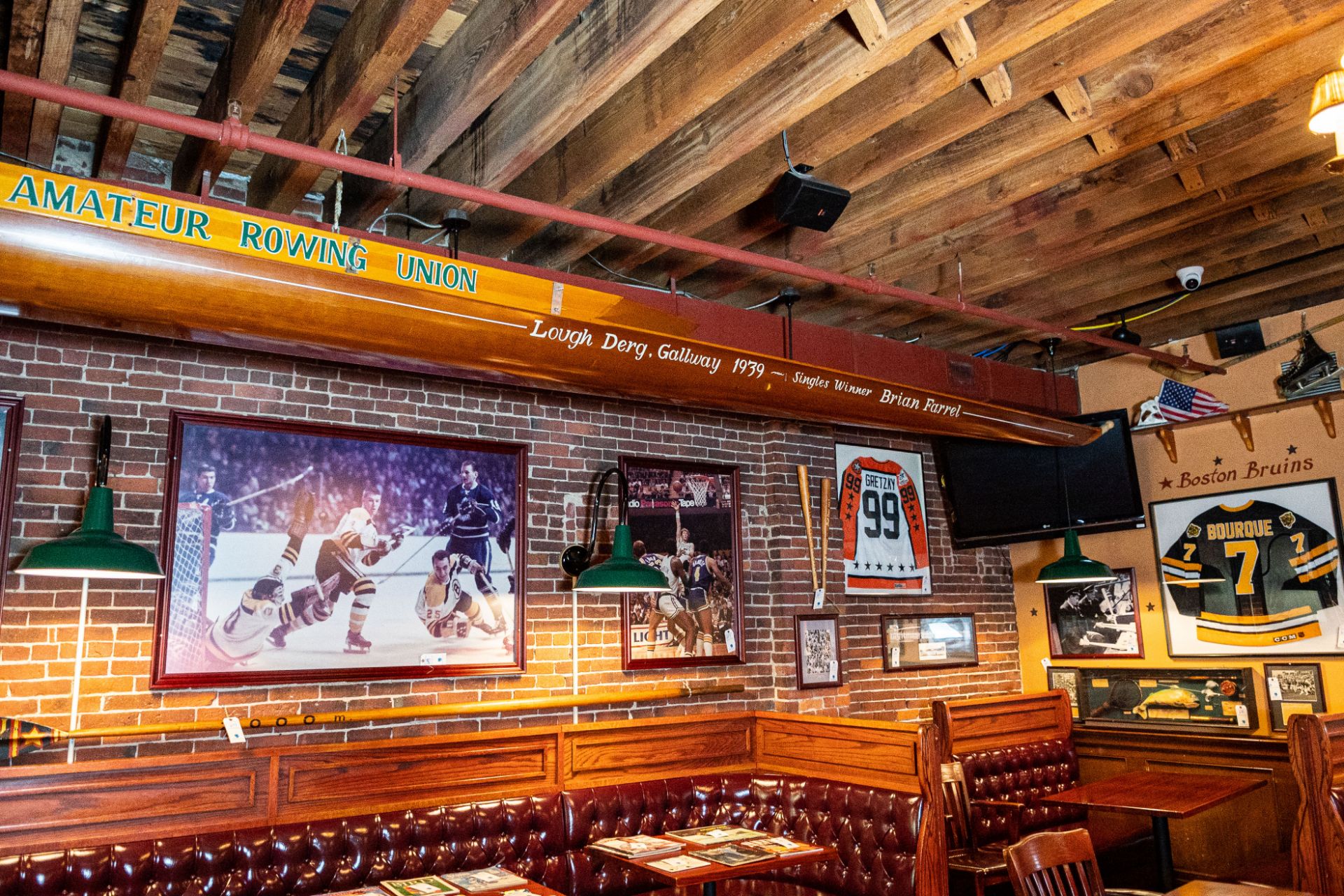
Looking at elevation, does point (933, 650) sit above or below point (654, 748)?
above

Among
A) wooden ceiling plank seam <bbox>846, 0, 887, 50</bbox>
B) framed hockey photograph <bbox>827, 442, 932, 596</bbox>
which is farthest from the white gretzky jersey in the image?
wooden ceiling plank seam <bbox>846, 0, 887, 50</bbox>

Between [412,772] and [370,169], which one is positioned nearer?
[370,169]

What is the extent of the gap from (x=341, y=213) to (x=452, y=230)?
724 millimetres

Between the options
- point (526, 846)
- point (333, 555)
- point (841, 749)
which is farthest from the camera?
point (841, 749)

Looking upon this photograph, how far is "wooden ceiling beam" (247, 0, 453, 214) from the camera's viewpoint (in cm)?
284

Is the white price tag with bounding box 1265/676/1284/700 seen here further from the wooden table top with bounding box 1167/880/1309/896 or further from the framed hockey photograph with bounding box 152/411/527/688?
the framed hockey photograph with bounding box 152/411/527/688

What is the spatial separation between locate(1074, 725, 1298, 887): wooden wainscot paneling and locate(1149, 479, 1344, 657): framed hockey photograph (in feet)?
2.06

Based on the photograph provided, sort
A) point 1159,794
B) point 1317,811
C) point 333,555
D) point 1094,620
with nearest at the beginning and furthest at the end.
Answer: point 1317,811 < point 333,555 < point 1159,794 < point 1094,620

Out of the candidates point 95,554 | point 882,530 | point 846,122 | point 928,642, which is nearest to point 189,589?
point 95,554

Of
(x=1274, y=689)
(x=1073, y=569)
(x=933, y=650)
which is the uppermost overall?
(x=1073, y=569)

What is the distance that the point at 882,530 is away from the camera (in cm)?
675

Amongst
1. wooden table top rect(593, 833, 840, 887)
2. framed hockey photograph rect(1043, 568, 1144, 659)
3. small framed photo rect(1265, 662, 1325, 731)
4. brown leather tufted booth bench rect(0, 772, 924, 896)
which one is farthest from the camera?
framed hockey photograph rect(1043, 568, 1144, 659)

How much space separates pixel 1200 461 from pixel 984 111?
4.05m

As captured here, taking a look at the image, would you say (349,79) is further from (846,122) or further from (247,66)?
(846,122)
